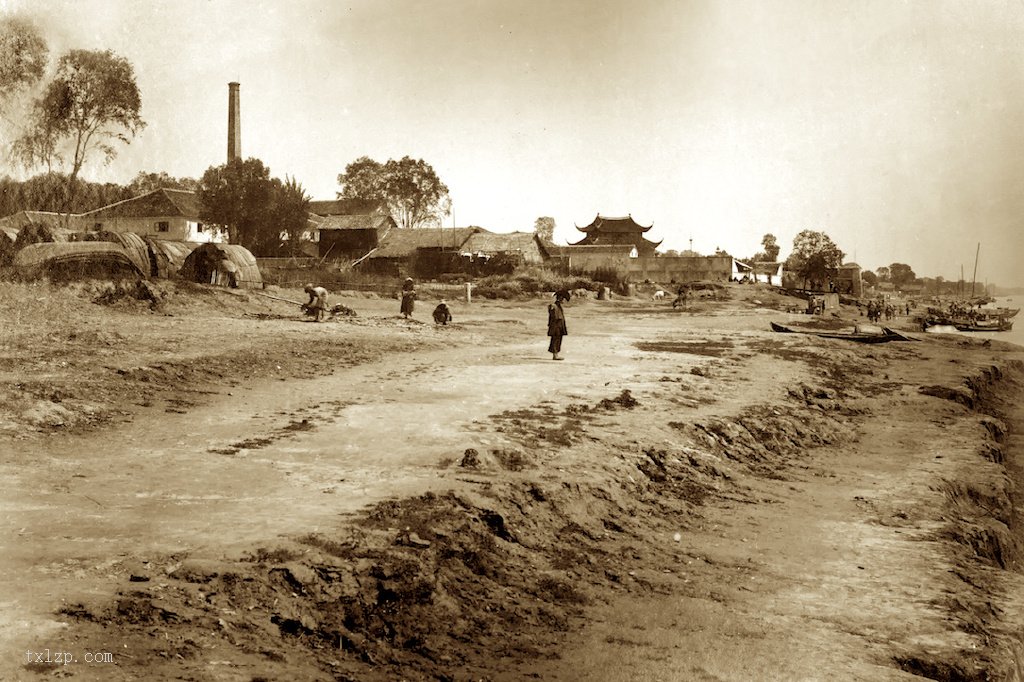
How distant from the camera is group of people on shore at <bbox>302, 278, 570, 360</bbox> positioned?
48.2 feet

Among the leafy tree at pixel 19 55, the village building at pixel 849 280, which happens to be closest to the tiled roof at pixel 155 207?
the leafy tree at pixel 19 55

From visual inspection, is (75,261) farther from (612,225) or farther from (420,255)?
(612,225)

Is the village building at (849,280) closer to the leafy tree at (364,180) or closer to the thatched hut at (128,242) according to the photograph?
the leafy tree at (364,180)

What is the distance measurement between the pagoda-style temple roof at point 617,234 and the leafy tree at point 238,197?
2953cm

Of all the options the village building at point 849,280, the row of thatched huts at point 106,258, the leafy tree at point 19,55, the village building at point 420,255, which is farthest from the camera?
the village building at point 849,280

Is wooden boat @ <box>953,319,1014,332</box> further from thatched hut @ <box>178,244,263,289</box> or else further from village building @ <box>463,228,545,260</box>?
thatched hut @ <box>178,244,263,289</box>

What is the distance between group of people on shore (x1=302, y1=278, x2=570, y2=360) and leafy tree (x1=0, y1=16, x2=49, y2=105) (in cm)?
715

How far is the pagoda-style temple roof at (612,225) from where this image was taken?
65.6m

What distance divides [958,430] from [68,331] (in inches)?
575

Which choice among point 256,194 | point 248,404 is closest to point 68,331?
point 248,404

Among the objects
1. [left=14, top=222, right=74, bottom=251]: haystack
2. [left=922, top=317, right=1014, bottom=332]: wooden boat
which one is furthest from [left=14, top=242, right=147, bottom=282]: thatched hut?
[left=922, top=317, right=1014, bottom=332]: wooden boat

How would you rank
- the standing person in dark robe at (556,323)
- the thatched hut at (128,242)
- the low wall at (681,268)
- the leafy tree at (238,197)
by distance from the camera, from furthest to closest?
the low wall at (681,268)
the leafy tree at (238,197)
the thatched hut at (128,242)
the standing person in dark robe at (556,323)

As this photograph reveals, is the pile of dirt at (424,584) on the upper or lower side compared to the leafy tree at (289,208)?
lower

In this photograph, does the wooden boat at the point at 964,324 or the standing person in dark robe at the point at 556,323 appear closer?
the standing person in dark robe at the point at 556,323
